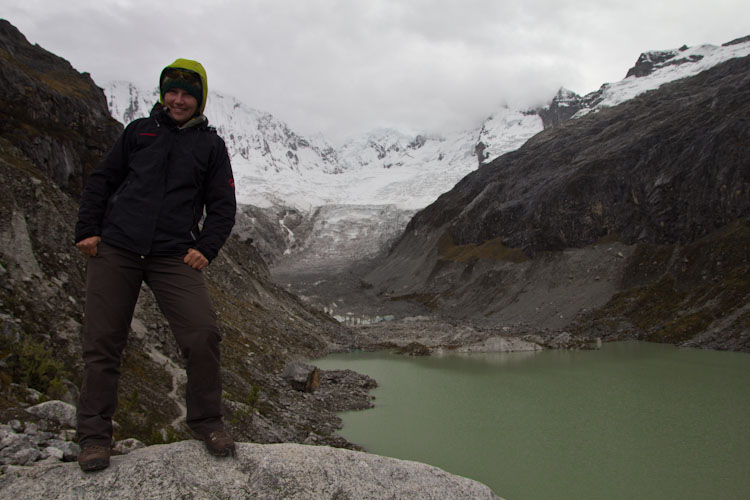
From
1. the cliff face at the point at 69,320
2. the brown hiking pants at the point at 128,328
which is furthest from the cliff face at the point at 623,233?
the brown hiking pants at the point at 128,328

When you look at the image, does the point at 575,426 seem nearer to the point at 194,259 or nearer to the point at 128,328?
the point at 194,259

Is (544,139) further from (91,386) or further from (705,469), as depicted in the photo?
(91,386)

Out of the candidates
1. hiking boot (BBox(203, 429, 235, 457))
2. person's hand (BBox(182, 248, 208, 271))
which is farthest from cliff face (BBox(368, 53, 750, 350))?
person's hand (BBox(182, 248, 208, 271))

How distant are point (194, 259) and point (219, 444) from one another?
1.59m

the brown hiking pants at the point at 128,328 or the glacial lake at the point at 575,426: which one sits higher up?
the brown hiking pants at the point at 128,328

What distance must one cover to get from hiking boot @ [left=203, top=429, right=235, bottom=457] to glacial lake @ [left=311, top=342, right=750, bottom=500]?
9464 millimetres

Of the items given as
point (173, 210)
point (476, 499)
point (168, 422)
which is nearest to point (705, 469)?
point (476, 499)

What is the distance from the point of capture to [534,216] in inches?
3246

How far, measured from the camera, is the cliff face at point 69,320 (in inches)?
312

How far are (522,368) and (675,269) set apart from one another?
32.2m

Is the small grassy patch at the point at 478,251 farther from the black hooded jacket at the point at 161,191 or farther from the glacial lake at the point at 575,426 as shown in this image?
the black hooded jacket at the point at 161,191

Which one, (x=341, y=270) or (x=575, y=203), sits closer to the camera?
(x=575, y=203)

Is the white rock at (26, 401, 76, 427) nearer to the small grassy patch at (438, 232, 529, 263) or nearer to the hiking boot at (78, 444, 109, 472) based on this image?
the hiking boot at (78, 444, 109, 472)

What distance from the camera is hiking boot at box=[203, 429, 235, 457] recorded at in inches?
162
